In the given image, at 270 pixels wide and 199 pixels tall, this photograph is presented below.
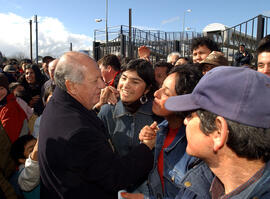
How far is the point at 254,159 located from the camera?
95 cm

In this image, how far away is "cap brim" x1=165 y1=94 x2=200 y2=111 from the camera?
41.7 inches

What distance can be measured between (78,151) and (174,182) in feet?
2.55

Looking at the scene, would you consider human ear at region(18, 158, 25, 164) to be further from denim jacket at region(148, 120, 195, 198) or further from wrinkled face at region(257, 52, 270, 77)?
wrinkled face at region(257, 52, 270, 77)

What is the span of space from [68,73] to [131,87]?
2.72 ft

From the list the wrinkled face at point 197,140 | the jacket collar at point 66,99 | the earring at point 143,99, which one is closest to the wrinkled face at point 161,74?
the earring at point 143,99

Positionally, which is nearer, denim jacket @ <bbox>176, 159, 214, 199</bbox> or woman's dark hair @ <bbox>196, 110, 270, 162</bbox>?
woman's dark hair @ <bbox>196, 110, 270, 162</bbox>

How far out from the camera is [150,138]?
5.83 ft

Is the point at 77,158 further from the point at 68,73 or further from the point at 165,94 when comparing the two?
the point at 165,94

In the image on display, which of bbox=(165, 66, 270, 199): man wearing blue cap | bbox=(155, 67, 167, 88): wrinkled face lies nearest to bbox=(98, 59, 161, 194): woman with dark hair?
bbox=(165, 66, 270, 199): man wearing blue cap

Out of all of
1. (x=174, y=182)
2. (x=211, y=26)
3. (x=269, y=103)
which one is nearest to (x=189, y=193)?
(x=174, y=182)

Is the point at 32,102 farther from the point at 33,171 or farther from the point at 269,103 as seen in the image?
the point at 269,103

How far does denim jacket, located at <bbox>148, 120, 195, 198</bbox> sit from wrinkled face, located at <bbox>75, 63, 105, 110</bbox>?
0.70m

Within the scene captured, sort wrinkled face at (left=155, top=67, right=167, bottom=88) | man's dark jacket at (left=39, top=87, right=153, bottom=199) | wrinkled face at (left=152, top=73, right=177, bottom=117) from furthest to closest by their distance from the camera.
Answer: wrinkled face at (left=155, top=67, right=167, bottom=88) → wrinkled face at (left=152, top=73, right=177, bottom=117) → man's dark jacket at (left=39, top=87, right=153, bottom=199)

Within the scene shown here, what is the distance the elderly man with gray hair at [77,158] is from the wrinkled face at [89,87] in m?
0.09
